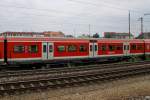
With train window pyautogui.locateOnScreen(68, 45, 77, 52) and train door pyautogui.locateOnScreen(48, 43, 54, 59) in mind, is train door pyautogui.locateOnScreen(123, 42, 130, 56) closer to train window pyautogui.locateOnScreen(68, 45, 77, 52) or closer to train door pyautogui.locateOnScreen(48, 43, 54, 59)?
train window pyautogui.locateOnScreen(68, 45, 77, 52)

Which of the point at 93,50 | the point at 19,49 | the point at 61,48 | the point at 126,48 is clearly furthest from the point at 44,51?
the point at 126,48

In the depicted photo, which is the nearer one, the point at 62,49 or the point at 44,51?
the point at 44,51

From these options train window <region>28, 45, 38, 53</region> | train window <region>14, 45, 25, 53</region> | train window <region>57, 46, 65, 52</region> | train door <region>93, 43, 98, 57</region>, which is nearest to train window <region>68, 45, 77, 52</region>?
train window <region>57, 46, 65, 52</region>

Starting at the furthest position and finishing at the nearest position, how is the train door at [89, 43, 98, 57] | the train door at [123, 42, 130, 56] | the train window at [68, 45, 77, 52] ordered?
the train door at [123, 42, 130, 56], the train door at [89, 43, 98, 57], the train window at [68, 45, 77, 52]

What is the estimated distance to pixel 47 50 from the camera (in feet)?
77.3

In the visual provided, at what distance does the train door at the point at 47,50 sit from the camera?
918 inches

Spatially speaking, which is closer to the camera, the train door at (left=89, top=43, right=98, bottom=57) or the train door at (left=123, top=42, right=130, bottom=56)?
the train door at (left=89, top=43, right=98, bottom=57)

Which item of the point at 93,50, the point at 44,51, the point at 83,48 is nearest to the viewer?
the point at 44,51

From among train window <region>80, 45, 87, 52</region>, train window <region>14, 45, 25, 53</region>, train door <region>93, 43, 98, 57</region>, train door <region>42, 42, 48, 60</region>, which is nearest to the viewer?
train window <region>14, 45, 25, 53</region>

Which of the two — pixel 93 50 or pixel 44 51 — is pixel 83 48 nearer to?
pixel 93 50

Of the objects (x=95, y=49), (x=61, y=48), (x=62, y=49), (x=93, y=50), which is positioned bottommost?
(x=93, y=50)

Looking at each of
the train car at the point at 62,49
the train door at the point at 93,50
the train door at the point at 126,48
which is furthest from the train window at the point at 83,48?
the train door at the point at 126,48

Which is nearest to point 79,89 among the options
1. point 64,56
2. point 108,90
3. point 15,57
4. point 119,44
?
point 108,90

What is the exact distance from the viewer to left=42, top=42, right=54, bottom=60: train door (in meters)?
23.3
